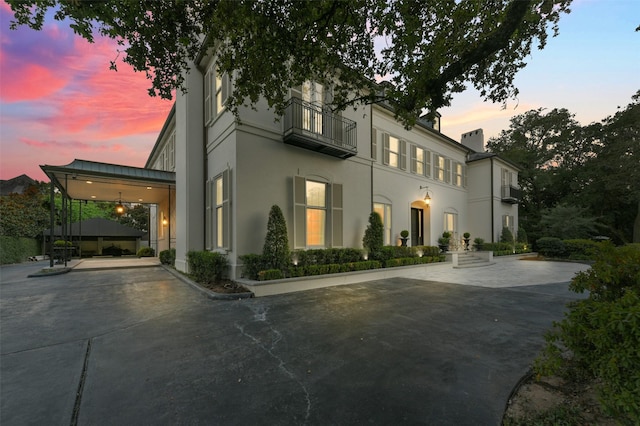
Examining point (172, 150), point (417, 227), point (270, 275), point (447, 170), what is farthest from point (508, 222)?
point (172, 150)

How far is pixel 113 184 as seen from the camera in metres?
11.8

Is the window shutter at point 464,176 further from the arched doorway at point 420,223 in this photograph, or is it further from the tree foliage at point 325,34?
the tree foliage at point 325,34

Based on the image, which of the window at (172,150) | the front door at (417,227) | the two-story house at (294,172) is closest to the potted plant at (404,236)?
the two-story house at (294,172)

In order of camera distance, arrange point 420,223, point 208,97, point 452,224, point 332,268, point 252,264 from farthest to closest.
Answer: point 452,224, point 420,223, point 208,97, point 332,268, point 252,264

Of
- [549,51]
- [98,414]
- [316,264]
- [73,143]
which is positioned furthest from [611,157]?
[73,143]

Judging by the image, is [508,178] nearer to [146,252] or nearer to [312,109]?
[312,109]

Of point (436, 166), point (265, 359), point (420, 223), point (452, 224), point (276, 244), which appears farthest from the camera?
point (452, 224)

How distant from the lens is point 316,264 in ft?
26.7

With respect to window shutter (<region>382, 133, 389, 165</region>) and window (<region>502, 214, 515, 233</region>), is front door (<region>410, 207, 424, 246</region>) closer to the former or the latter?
window shutter (<region>382, 133, 389, 165</region>)

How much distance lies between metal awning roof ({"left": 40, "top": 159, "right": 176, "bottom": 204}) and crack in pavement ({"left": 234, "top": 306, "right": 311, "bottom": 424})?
897 cm

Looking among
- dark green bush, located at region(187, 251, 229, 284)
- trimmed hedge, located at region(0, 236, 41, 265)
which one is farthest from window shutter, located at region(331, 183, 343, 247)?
trimmed hedge, located at region(0, 236, 41, 265)

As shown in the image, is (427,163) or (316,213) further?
(427,163)

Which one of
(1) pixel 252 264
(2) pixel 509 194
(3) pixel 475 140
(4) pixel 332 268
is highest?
(3) pixel 475 140

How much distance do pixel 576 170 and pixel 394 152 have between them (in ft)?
67.9
